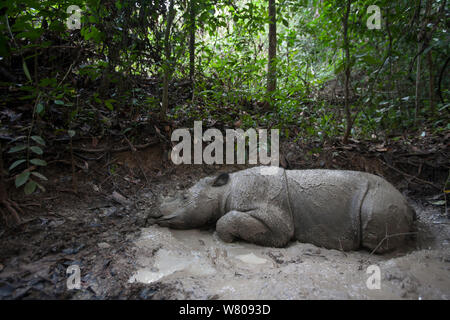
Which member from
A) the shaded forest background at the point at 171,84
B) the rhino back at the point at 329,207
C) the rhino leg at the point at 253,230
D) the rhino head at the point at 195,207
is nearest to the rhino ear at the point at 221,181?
the rhino head at the point at 195,207

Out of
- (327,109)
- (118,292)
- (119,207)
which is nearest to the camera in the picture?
(118,292)

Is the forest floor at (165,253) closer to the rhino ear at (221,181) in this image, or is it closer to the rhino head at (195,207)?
the rhino head at (195,207)

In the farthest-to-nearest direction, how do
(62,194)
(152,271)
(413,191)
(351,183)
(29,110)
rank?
(413,191)
(29,110)
(62,194)
(351,183)
(152,271)

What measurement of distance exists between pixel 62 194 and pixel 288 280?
9.16 ft

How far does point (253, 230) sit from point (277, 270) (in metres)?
0.60

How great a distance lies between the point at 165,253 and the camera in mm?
2432

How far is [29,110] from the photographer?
138 inches

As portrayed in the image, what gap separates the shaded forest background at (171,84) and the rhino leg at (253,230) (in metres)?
1.93

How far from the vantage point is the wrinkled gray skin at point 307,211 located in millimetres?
2564

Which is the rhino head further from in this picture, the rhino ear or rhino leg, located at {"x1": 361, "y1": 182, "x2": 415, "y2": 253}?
rhino leg, located at {"x1": 361, "y1": 182, "x2": 415, "y2": 253}

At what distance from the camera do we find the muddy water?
1.73 metres

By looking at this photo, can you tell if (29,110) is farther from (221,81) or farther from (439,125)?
(439,125)

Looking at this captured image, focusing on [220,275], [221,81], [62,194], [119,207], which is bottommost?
[220,275]

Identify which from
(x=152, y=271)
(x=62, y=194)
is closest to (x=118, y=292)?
(x=152, y=271)
